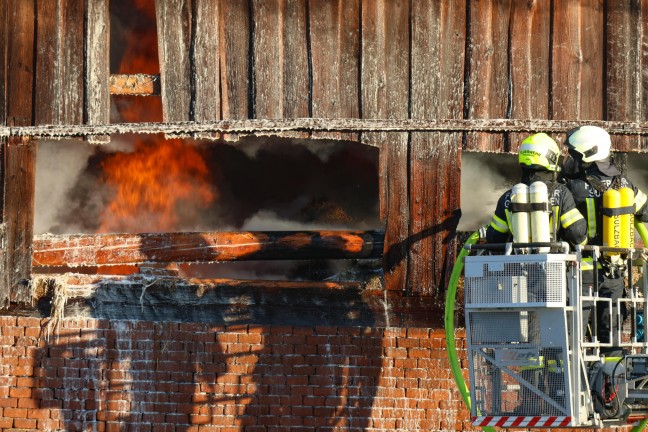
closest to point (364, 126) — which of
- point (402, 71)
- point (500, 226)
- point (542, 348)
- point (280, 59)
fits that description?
point (402, 71)

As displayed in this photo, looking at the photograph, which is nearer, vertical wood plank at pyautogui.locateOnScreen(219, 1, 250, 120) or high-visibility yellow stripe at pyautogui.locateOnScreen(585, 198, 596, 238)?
high-visibility yellow stripe at pyautogui.locateOnScreen(585, 198, 596, 238)

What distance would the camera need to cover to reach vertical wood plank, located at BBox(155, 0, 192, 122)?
11117 mm

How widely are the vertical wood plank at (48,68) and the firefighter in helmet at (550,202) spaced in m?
4.25

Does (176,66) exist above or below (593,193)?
above

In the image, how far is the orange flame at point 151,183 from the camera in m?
12.6

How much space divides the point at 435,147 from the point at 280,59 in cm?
164

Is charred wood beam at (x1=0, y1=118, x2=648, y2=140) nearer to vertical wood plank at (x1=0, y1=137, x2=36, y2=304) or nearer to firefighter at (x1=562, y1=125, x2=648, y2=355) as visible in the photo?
vertical wood plank at (x1=0, y1=137, x2=36, y2=304)

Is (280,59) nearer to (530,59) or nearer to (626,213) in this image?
(530,59)

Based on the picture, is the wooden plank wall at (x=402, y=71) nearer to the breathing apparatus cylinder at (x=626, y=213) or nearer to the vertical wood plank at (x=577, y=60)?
the vertical wood plank at (x=577, y=60)

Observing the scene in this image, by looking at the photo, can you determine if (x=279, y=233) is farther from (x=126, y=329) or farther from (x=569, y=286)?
(x=569, y=286)

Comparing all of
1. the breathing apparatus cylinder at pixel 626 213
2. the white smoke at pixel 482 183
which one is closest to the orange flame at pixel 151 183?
the white smoke at pixel 482 183

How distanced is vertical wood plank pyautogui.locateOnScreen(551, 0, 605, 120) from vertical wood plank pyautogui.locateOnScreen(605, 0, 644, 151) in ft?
0.27

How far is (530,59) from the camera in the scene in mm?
11070

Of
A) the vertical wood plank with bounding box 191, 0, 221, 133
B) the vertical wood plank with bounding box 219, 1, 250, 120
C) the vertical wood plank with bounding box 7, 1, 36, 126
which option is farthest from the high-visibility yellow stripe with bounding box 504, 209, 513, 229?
the vertical wood plank with bounding box 7, 1, 36, 126
